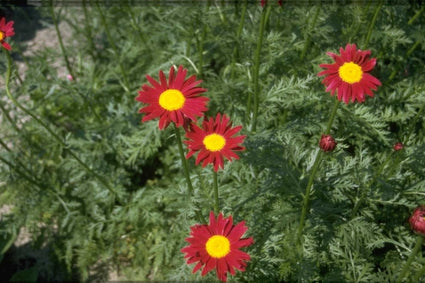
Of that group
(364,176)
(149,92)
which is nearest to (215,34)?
(149,92)

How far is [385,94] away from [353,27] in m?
0.68

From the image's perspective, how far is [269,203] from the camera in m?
2.21

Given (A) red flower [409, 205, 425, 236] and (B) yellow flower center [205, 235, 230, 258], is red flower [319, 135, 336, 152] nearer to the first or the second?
(A) red flower [409, 205, 425, 236]

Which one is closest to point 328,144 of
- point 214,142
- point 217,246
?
point 214,142

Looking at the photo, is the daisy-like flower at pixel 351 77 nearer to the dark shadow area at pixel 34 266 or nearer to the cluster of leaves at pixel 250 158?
the cluster of leaves at pixel 250 158

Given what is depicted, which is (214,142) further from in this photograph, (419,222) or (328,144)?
(419,222)

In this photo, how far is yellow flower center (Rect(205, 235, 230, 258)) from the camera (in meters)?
1.53

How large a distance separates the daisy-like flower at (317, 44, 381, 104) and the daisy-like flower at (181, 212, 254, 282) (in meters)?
0.70

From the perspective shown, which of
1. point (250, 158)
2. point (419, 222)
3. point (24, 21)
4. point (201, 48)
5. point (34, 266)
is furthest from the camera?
point (24, 21)

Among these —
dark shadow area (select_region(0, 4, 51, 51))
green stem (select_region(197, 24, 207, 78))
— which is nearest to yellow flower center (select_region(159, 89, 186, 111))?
green stem (select_region(197, 24, 207, 78))

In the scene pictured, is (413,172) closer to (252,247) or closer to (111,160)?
(252,247)

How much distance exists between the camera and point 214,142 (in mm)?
1618

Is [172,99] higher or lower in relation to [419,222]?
higher

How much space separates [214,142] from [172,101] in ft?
0.79
